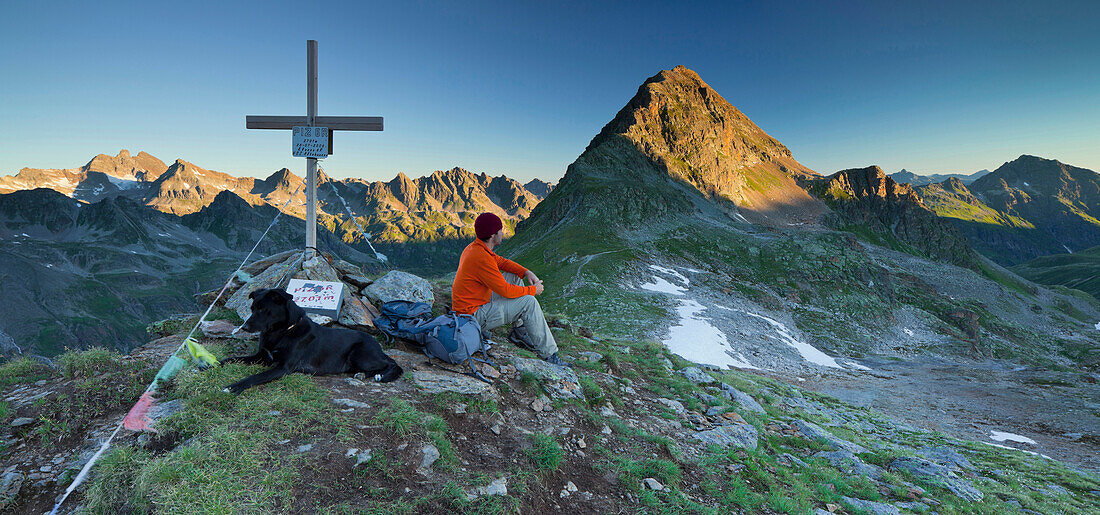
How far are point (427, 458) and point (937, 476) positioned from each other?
11.4 m

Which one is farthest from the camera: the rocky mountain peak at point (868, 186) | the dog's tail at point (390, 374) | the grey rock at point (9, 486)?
the rocky mountain peak at point (868, 186)

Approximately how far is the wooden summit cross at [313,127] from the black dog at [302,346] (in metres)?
5.00

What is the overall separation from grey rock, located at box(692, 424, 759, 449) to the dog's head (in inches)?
318

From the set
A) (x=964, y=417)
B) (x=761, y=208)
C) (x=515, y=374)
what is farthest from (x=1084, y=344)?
(x=515, y=374)

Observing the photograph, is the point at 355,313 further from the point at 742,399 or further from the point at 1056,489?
the point at 1056,489

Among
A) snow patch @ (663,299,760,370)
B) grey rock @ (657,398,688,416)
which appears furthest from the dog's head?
snow patch @ (663,299,760,370)

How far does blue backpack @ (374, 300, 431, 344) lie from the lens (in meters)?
8.88

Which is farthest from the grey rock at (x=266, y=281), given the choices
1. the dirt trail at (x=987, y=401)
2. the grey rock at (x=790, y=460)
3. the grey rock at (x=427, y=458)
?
the dirt trail at (x=987, y=401)

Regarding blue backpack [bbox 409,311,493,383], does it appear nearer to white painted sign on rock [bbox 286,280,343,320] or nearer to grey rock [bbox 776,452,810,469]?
white painted sign on rock [bbox 286,280,343,320]

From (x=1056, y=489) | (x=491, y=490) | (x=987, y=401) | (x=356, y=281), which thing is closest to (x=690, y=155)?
(x=987, y=401)

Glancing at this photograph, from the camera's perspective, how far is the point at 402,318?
924 centimetres

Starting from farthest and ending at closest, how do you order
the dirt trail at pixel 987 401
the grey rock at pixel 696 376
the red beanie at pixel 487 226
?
the dirt trail at pixel 987 401, the grey rock at pixel 696 376, the red beanie at pixel 487 226

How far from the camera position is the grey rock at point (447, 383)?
689cm

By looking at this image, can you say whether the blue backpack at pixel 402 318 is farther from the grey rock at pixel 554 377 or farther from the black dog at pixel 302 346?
the grey rock at pixel 554 377
